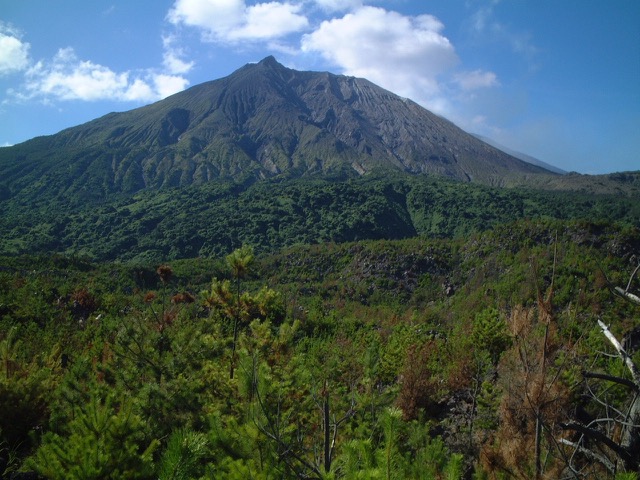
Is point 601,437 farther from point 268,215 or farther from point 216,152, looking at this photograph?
point 216,152

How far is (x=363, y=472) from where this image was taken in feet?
9.05

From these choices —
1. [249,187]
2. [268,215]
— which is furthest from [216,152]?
[268,215]

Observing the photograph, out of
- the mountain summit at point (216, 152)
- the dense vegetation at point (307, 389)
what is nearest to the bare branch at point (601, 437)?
the dense vegetation at point (307, 389)

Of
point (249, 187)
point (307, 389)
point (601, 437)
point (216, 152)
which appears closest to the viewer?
point (601, 437)

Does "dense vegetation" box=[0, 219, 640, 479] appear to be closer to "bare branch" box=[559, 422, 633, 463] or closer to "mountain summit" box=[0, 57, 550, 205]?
"bare branch" box=[559, 422, 633, 463]

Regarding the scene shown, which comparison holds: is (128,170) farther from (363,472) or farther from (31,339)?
(363,472)

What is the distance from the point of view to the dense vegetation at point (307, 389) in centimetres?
390

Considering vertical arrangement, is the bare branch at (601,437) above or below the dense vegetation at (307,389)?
above

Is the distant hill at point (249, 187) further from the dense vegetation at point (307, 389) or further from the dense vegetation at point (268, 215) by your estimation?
the dense vegetation at point (307, 389)

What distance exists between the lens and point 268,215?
110 meters

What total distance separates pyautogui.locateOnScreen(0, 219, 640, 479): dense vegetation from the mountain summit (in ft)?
408

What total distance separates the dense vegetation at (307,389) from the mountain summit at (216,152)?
124 m

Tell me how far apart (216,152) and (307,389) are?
164 metres

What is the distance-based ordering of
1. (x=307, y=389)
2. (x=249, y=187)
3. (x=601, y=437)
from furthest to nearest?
1. (x=249, y=187)
2. (x=307, y=389)
3. (x=601, y=437)
